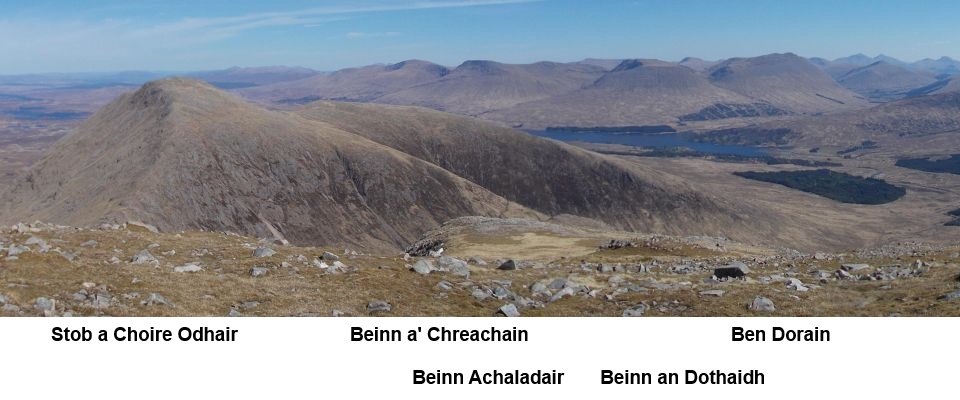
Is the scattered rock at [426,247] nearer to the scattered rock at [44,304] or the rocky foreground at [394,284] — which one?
the rocky foreground at [394,284]

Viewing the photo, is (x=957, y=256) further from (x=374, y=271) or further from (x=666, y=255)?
(x=374, y=271)

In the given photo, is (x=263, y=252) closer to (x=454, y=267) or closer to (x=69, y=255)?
(x=69, y=255)

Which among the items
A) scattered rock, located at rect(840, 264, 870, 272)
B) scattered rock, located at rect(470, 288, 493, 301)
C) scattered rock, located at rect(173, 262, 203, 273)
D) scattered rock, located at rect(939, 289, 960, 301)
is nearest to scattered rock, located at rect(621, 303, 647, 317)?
scattered rock, located at rect(470, 288, 493, 301)

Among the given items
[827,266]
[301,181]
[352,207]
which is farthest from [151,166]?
[827,266]

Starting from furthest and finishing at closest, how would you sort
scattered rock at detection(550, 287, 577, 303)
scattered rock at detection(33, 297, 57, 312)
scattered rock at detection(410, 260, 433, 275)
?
scattered rock at detection(410, 260, 433, 275), scattered rock at detection(550, 287, 577, 303), scattered rock at detection(33, 297, 57, 312)

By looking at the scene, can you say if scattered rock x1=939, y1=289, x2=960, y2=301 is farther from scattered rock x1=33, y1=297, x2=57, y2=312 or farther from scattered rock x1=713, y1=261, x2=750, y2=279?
scattered rock x1=33, y1=297, x2=57, y2=312

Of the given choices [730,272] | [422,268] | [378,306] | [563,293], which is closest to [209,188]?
[422,268]
